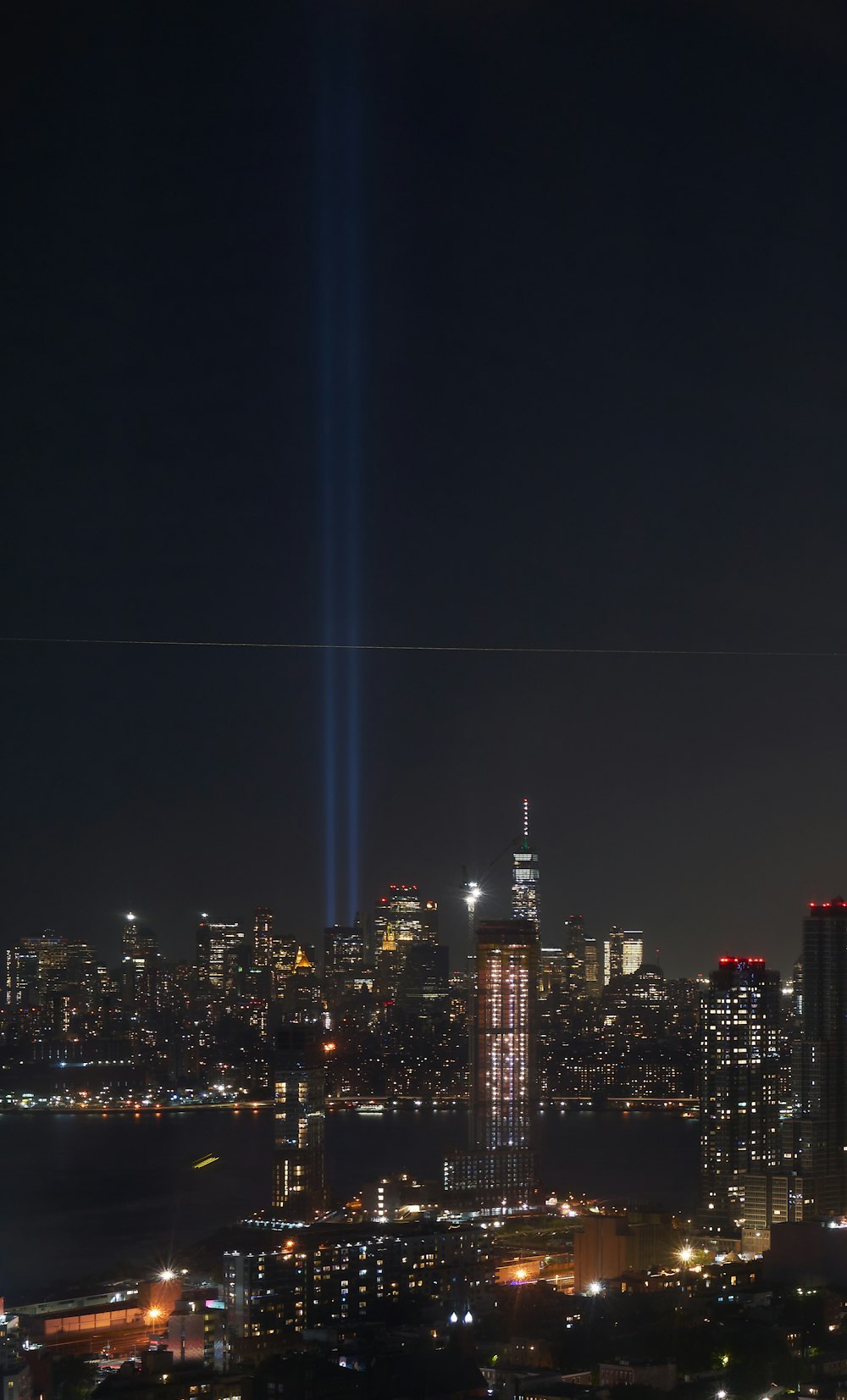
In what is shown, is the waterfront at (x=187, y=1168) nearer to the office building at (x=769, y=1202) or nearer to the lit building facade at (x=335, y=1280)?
the office building at (x=769, y=1202)

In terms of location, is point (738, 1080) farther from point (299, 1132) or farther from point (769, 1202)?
point (299, 1132)

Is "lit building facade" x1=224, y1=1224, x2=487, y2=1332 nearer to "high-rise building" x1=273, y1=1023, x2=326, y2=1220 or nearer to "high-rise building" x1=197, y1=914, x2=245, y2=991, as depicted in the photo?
"high-rise building" x1=273, y1=1023, x2=326, y2=1220

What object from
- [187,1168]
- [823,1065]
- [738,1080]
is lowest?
[187,1168]

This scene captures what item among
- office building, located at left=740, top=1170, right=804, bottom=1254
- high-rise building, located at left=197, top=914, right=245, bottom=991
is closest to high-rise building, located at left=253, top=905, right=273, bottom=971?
high-rise building, located at left=197, top=914, right=245, bottom=991

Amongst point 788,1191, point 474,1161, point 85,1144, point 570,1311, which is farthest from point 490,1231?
point 85,1144

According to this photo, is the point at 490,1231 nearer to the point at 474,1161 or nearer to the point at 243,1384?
the point at 474,1161

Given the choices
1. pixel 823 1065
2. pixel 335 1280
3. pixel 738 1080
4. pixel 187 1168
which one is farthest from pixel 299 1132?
pixel 335 1280
